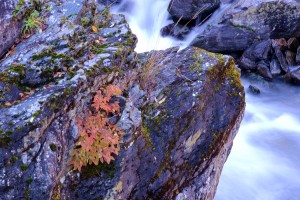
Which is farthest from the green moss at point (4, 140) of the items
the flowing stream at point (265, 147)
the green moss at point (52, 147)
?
the flowing stream at point (265, 147)

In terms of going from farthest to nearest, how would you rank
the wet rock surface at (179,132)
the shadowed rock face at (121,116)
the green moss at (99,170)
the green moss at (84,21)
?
the green moss at (84,21)
the wet rock surface at (179,132)
the green moss at (99,170)
the shadowed rock face at (121,116)

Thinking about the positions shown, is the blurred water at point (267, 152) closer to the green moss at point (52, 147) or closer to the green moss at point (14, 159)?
the green moss at point (52, 147)

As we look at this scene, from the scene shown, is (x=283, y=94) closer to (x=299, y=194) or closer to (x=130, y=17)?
(x=299, y=194)

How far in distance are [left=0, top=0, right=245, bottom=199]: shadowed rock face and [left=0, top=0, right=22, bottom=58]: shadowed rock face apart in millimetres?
288

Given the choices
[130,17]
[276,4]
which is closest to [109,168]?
[276,4]

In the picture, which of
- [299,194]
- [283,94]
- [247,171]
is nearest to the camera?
[299,194]

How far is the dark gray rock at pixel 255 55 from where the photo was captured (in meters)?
10.3

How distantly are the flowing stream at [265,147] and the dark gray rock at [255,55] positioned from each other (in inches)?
20.7

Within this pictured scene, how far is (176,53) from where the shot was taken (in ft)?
18.3

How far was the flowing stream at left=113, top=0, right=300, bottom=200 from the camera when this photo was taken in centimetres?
672

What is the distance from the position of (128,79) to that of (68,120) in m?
1.14

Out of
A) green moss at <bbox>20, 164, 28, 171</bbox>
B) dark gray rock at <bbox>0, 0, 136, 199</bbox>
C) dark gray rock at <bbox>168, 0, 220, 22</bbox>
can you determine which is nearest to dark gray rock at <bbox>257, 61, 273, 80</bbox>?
dark gray rock at <bbox>168, 0, 220, 22</bbox>

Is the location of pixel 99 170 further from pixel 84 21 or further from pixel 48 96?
pixel 84 21

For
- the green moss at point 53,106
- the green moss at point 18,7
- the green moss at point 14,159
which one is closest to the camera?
the green moss at point 14,159
